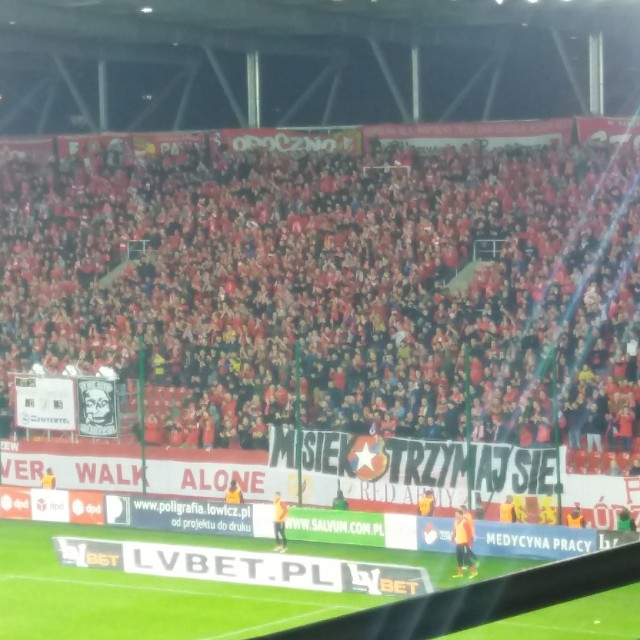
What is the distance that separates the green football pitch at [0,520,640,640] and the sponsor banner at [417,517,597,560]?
19cm

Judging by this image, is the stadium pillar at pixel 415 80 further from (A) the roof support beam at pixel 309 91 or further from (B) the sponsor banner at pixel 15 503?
(B) the sponsor banner at pixel 15 503

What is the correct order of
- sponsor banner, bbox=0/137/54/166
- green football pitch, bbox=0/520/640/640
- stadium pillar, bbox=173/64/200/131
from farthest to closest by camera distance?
1. stadium pillar, bbox=173/64/200/131
2. sponsor banner, bbox=0/137/54/166
3. green football pitch, bbox=0/520/640/640

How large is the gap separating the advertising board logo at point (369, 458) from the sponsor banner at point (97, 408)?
159 inches

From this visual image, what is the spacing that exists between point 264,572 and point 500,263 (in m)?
8.31

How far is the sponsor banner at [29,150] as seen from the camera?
93.2 feet

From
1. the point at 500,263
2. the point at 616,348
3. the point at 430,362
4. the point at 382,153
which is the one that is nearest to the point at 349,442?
the point at 430,362

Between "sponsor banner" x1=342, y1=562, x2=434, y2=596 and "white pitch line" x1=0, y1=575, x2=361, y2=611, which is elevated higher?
"sponsor banner" x1=342, y1=562, x2=434, y2=596

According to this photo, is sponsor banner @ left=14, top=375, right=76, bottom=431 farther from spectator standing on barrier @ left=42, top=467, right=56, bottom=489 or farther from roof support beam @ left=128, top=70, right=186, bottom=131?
roof support beam @ left=128, top=70, right=186, bottom=131

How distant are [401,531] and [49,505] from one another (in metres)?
5.99

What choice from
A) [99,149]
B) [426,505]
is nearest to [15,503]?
[426,505]

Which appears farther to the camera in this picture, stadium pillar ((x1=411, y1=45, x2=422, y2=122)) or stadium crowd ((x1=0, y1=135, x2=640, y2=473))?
stadium pillar ((x1=411, y1=45, x2=422, y2=122))

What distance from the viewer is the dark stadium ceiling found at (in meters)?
23.0

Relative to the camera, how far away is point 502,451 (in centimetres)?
1617

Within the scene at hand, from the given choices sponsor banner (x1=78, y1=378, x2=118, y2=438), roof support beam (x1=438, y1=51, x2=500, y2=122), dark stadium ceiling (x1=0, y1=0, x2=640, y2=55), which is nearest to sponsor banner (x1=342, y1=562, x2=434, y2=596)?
sponsor banner (x1=78, y1=378, x2=118, y2=438)
